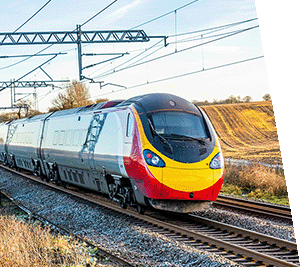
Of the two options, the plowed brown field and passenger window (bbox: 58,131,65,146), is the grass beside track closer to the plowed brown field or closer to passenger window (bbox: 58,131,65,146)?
passenger window (bbox: 58,131,65,146)

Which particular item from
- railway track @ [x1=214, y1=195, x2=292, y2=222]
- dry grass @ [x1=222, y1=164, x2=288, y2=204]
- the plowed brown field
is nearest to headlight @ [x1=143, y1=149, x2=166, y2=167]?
railway track @ [x1=214, y1=195, x2=292, y2=222]

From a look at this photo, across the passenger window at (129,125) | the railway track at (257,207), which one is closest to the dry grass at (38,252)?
the passenger window at (129,125)

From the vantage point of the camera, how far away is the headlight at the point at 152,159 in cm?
938

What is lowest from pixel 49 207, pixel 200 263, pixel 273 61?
pixel 200 263

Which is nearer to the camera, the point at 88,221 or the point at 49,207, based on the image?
the point at 88,221

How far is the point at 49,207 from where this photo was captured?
13164 millimetres

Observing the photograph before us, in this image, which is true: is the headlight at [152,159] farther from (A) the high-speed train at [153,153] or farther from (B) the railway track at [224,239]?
(B) the railway track at [224,239]

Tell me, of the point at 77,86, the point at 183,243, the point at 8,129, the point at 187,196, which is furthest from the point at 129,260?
the point at 77,86

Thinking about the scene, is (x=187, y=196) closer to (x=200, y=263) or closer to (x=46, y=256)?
(x=200, y=263)

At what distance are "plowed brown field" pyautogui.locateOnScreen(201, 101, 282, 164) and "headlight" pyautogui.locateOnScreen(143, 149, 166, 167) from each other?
2976cm

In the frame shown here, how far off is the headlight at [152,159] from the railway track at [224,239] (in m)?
1.34

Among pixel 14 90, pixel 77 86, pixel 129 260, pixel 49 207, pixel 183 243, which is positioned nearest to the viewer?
pixel 129 260

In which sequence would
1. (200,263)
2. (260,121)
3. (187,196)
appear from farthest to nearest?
(260,121) → (187,196) → (200,263)

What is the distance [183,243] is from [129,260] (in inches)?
46.6
